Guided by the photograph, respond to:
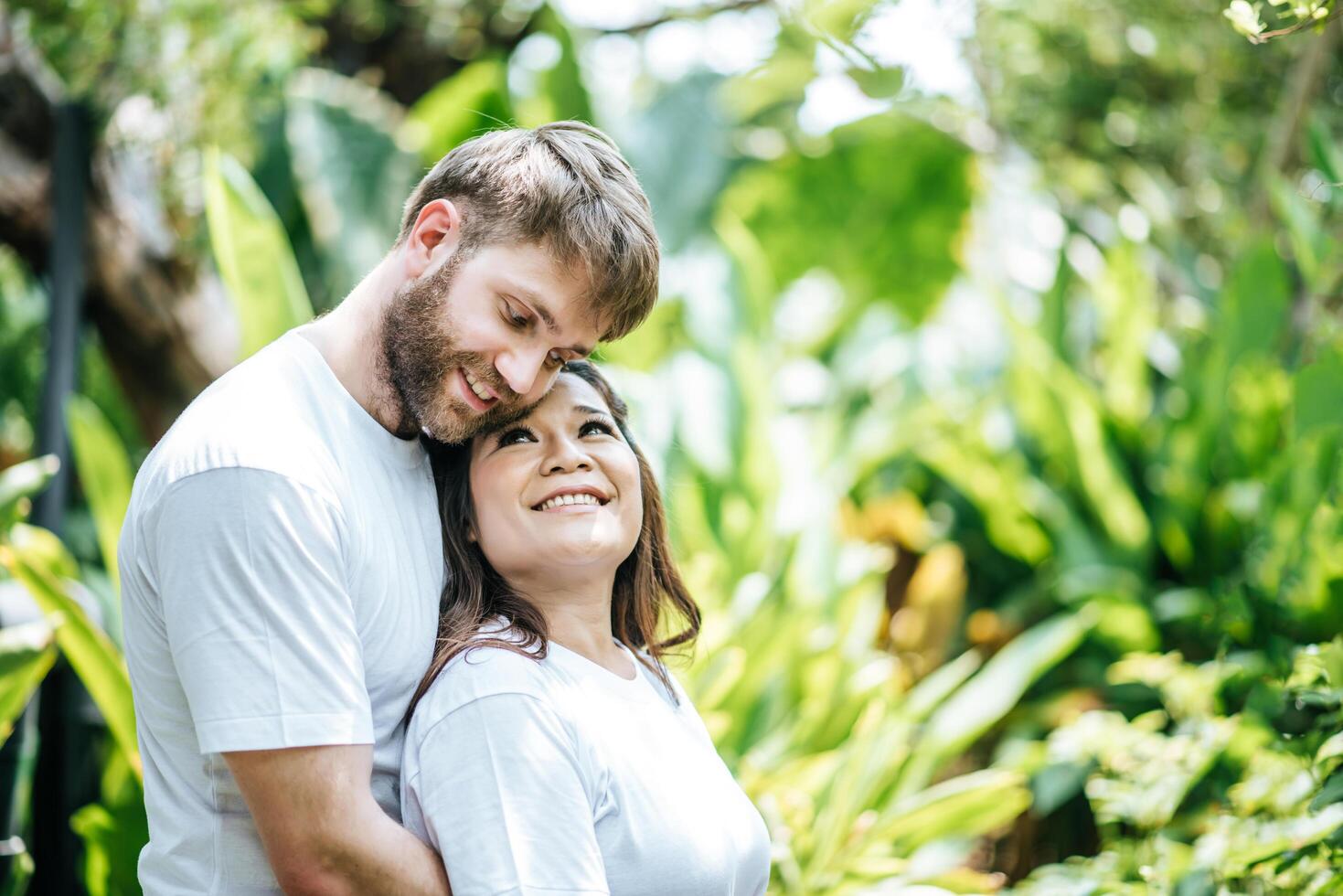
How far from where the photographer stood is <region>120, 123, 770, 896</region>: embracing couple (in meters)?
1.29

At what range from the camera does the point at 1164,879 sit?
7.17ft

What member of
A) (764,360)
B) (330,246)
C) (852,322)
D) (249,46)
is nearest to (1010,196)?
(852,322)

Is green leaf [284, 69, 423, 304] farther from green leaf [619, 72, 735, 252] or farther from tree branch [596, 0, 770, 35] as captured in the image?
tree branch [596, 0, 770, 35]

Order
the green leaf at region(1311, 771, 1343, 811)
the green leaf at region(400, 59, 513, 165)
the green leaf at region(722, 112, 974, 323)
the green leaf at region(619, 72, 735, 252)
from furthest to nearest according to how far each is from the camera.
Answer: the green leaf at region(722, 112, 974, 323), the green leaf at region(619, 72, 735, 252), the green leaf at region(400, 59, 513, 165), the green leaf at region(1311, 771, 1343, 811)

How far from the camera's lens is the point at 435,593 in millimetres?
1588

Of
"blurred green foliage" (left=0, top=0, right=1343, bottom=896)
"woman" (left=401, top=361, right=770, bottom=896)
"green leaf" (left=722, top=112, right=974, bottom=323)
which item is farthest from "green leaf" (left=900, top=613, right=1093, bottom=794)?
"green leaf" (left=722, top=112, right=974, bottom=323)

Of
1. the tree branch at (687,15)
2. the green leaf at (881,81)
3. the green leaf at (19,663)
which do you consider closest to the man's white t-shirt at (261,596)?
the green leaf at (881,81)

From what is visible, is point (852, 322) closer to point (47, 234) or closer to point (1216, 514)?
point (1216, 514)

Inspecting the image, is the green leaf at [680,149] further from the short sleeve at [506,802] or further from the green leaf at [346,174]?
the short sleeve at [506,802]

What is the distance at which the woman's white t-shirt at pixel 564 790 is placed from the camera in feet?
4.42

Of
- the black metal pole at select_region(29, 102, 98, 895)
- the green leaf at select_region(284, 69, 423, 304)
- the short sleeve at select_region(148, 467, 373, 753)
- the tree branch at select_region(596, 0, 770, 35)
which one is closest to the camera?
the short sleeve at select_region(148, 467, 373, 753)

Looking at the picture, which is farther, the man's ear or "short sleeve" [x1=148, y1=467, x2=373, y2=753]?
the man's ear

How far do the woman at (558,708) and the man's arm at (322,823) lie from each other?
0.08m

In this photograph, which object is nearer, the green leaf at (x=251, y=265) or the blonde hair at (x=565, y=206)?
the blonde hair at (x=565, y=206)
